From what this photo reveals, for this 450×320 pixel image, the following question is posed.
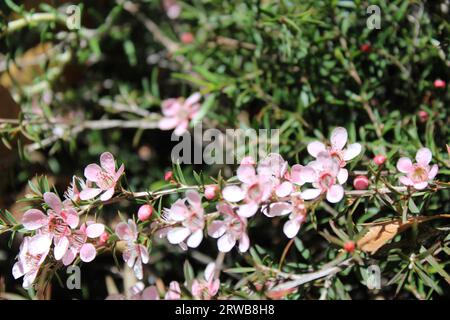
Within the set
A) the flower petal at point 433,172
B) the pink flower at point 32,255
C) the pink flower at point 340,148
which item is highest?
the pink flower at point 340,148

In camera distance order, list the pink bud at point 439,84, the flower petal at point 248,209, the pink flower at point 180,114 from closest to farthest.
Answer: the flower petal at point 248,209 → the pink bud at point 439,84 → the pink flower at point 180,114

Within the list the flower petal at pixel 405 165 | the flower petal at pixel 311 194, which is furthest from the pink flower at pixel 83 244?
the flower petal at pixel 405 165

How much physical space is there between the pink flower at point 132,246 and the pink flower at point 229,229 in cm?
12

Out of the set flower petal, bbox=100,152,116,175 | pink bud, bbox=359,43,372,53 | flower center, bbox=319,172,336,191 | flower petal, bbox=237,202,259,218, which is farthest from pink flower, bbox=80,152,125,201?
pink bud, bbox=359,43,372,53

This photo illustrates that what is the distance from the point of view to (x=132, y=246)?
0.87 m

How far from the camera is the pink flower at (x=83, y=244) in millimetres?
849

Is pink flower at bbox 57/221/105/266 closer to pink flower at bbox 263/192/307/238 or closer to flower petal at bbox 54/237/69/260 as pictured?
flower petal at bbox 54/237/69/260

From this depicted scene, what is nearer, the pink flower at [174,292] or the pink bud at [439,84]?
the pink flower at [174,292]

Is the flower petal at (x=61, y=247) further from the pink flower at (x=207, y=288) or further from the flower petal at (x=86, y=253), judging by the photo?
the pink flower at (x=207, y=288)

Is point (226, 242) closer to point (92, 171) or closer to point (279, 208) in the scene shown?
point (279, 208)

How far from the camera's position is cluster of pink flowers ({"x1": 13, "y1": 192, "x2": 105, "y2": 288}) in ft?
2.76

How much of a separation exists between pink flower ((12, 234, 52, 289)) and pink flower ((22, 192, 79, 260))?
0.01 metres

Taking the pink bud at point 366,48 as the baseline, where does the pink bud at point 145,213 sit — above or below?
below
